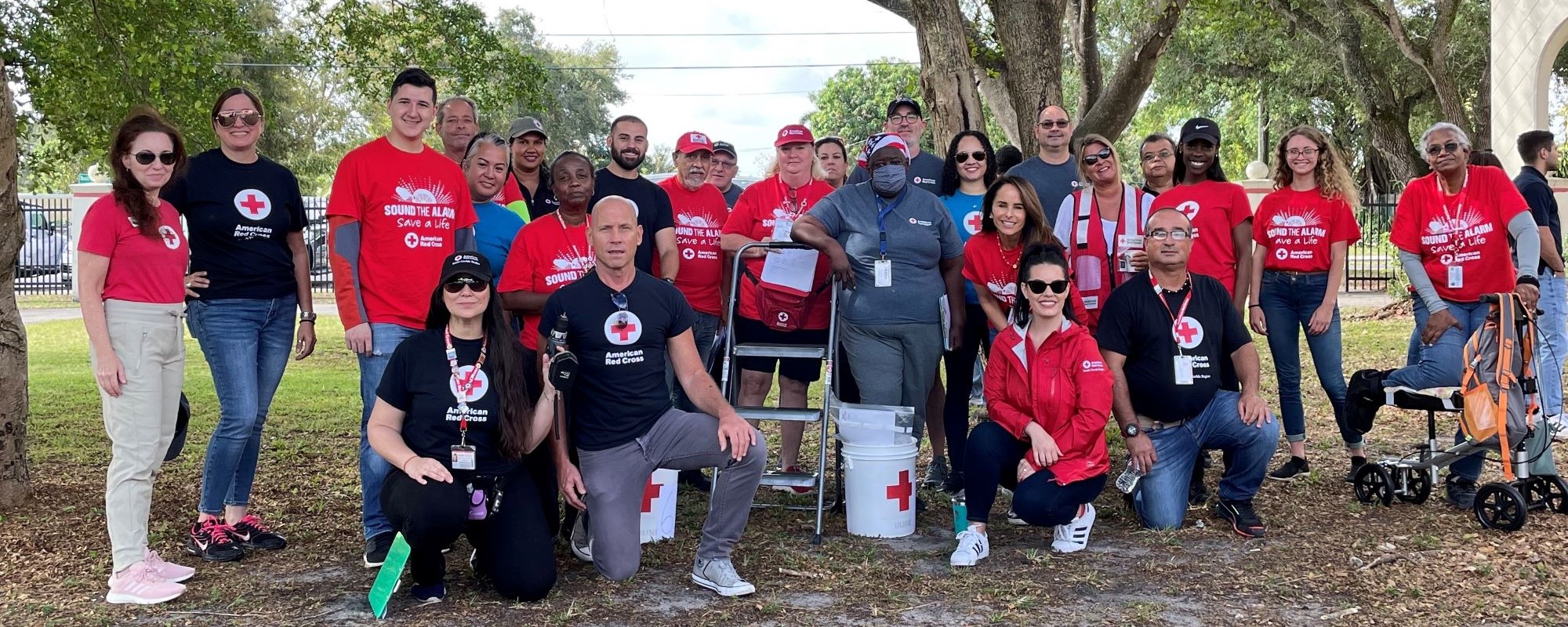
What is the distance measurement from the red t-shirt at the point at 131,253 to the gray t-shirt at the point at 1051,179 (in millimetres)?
3982

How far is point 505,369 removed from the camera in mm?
4449

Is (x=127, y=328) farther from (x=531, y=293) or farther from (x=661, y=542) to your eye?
(x=661, y=542)

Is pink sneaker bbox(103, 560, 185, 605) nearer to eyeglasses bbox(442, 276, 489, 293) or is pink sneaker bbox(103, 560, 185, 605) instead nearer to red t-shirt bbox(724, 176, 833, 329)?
eyeglasses bbox(442, 276, 489, 293)

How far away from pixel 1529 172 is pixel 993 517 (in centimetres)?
416

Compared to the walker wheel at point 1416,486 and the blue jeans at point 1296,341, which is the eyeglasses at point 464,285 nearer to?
the blue jeans at point 1296,341

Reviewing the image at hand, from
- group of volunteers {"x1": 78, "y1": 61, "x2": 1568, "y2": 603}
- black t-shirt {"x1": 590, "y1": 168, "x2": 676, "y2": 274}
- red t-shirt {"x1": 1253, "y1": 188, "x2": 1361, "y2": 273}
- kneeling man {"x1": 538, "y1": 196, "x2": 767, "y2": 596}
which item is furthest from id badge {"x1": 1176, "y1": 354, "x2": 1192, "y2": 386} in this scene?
black t-shirt {"x1": 590, "y1": 168, "x2": 676, "y2": 274}

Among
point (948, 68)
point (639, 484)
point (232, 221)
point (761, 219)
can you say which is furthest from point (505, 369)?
point (948, 68)

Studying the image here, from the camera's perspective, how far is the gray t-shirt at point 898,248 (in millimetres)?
5621

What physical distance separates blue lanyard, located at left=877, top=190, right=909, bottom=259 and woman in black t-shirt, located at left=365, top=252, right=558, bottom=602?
1798mm

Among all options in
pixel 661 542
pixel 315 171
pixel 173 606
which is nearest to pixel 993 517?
pixel 661 542

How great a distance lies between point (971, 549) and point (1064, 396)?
76 cm

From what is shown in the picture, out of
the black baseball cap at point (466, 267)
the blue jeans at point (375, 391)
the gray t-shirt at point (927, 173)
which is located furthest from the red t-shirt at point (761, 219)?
the black baseball cap at point (466, 267)

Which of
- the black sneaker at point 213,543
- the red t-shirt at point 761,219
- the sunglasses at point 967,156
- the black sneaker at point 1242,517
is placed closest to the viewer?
the black sneaker at point 213,543

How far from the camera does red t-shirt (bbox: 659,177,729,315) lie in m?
6.33
